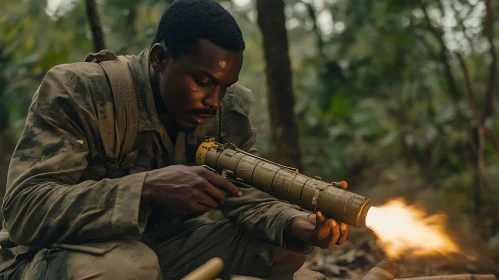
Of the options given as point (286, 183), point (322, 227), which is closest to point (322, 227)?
point (322, 227)

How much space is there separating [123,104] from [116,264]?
0.87 metres

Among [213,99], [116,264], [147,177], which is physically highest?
[213,99]

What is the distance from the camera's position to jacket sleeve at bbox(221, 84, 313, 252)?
299 cm

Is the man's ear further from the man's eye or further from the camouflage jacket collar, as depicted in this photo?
the man's eye

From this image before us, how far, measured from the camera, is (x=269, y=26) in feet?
15.3

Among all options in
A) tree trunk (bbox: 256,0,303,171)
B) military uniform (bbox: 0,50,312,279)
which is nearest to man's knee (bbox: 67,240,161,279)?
military uniform (bbox: 0,50,312,279)

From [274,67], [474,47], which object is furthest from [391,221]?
[474,47]

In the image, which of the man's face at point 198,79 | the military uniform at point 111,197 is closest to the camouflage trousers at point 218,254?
the military uniform at point 111,197

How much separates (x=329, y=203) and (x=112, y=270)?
3.43 feet

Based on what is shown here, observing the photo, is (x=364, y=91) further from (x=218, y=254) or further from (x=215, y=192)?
(x=215, y=192)

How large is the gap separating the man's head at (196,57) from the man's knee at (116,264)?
829 millimetres

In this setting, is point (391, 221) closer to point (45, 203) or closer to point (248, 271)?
point (248, 271)

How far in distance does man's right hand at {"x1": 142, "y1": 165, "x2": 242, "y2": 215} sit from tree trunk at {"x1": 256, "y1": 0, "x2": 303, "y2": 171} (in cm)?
225

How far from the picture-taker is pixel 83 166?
2629 millimetres
